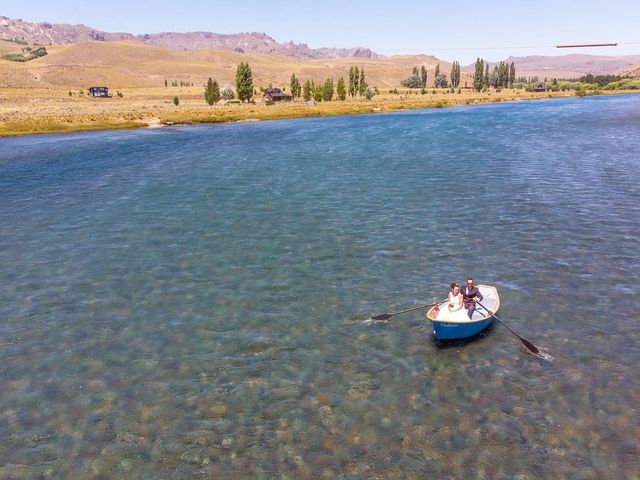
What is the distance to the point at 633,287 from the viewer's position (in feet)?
82.7

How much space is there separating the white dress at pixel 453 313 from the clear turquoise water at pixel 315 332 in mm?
1515

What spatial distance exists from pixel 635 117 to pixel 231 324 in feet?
368

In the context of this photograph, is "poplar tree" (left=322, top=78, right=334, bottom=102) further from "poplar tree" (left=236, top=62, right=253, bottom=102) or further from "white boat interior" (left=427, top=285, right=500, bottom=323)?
"white boat interior" (left=427, top=285, right=500, bottom=323)

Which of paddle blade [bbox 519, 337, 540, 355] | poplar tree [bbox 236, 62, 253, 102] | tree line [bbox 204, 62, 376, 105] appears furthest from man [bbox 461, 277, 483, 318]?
poplar tree [bbox 236, 62, 253, 102]

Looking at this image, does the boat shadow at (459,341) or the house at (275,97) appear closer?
the boat shadow at (459,341)

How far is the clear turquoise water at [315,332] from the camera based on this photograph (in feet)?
50.8

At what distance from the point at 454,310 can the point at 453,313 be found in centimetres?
16

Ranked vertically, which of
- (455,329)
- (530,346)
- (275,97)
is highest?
(275,97)

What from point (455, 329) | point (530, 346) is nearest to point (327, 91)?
point (455, 329)

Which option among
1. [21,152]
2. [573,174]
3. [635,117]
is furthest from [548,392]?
[635,117]

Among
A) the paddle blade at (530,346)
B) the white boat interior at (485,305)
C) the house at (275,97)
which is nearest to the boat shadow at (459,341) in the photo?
the white boat interior at (485,305)

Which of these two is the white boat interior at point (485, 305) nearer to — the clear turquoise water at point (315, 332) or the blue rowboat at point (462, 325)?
the blue rowboat at point (462, 325)

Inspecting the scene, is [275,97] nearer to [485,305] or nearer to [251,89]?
[251,89]

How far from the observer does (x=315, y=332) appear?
72.3 feet
